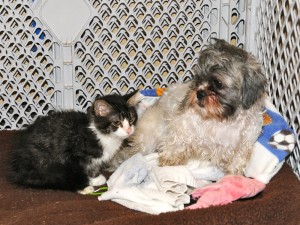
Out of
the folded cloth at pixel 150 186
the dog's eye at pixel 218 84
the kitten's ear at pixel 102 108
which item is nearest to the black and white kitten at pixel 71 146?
the kitten's ear at pixel 102 108

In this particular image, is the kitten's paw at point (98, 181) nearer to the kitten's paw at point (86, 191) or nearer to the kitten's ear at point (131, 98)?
the kitten's paw at point (86, 191)

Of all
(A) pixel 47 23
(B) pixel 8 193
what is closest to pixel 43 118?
(B) pixel 8 193

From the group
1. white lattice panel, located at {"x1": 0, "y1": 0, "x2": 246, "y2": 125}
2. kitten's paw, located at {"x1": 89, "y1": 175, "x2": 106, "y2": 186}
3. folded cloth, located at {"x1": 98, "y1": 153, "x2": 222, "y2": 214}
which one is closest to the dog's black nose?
folded cloth, located at {"x1": 98, "y1": 153, "x2": 222, "y2": 214}

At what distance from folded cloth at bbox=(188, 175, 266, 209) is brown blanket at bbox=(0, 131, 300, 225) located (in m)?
0.06

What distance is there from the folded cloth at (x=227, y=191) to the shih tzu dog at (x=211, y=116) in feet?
0.77

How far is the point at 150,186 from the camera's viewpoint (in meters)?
3.29

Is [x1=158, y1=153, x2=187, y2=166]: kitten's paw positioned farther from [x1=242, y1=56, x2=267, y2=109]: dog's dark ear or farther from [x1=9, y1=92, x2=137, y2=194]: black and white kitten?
[x1=242, y1=56, x2=267, y2=109]: dog's dark ear

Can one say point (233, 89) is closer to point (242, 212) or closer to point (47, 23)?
point (242, 212)

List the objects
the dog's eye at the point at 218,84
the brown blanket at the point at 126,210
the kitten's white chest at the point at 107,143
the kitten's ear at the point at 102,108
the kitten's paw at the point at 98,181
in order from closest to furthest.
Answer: the brown blanket at the point at 126,210 < the dog's eye at the point at 218,84 < the kitten's ear at the point at 102,108 < the kitten's white chest at the point at 107,143 < the kitten's paw at the point at 98,181

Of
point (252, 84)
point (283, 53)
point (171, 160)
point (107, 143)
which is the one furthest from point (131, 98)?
point (283, 53)

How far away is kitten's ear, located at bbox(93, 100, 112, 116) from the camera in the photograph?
10.5 ft

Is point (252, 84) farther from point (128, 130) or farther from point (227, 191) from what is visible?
point (128, 130)

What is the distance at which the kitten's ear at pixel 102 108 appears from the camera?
3201mm

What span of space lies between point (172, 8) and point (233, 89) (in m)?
1.19
